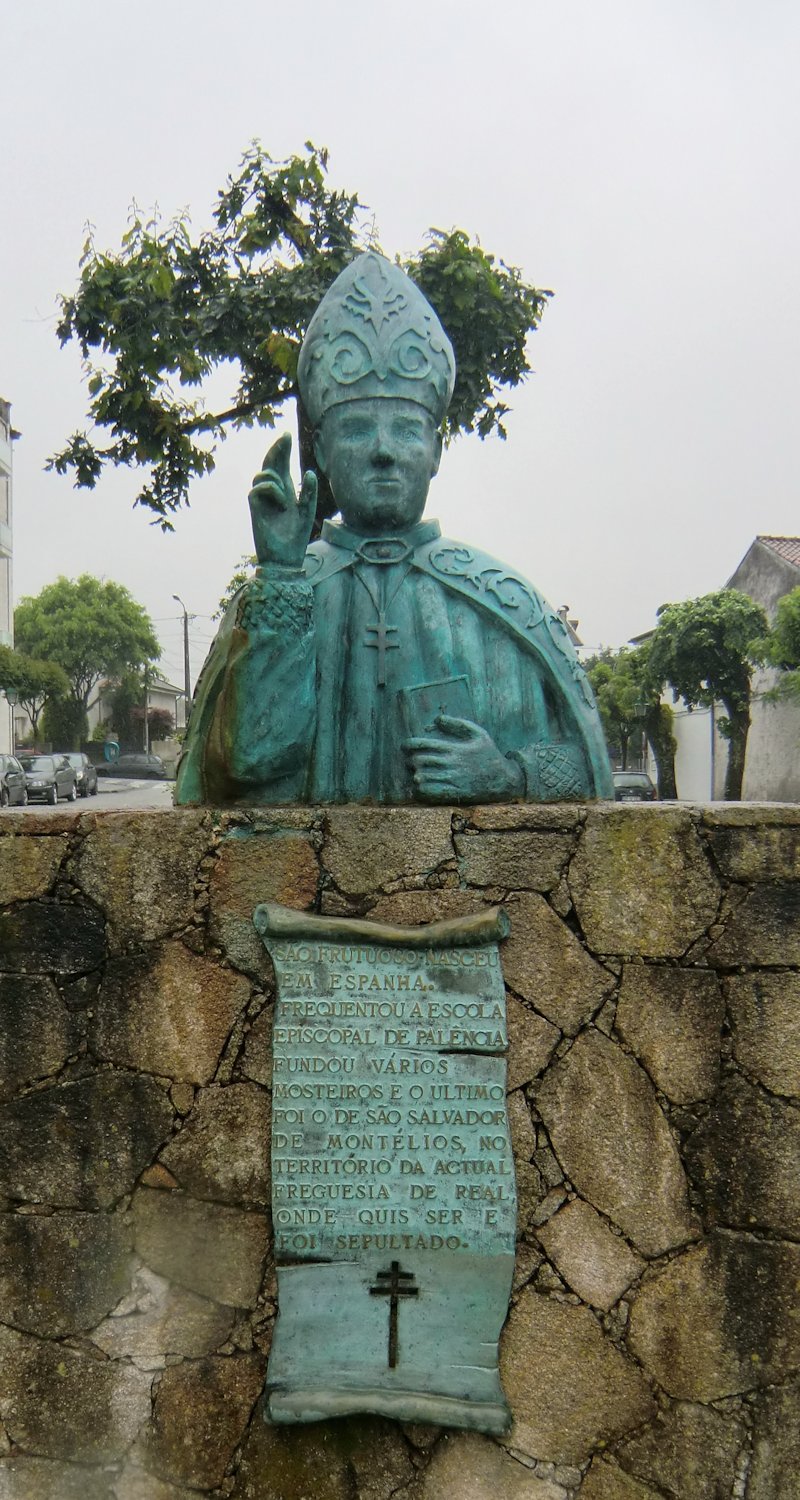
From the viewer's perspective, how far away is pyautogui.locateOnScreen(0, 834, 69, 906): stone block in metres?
2.50

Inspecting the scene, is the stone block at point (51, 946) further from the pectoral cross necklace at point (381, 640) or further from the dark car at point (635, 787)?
the dark car at point (635, 787)

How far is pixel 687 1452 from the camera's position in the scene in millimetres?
2375

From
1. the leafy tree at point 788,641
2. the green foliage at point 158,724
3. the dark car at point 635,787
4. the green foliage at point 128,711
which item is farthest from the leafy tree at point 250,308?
the green foliage at point 158,724

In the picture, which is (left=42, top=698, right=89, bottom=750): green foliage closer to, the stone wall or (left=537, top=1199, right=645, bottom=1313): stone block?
the stone wall

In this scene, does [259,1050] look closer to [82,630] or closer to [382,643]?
[382,643]

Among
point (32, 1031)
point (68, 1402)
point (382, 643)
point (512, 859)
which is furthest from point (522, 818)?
point (68, 1402)

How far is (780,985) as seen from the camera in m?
2.45

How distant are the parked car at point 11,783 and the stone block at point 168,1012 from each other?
1840 centimetres

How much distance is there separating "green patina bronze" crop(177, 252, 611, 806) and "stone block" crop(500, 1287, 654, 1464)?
1181mm

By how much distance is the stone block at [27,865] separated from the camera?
250cm

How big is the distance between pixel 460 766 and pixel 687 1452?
158cm

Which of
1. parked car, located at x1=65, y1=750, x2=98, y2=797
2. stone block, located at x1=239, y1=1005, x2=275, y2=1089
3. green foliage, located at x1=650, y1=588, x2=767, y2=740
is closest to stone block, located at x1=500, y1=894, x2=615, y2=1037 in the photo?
stone block, located at x1=239, y1=1005, x2=275, y2=1089

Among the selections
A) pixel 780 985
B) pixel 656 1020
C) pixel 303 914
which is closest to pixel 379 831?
pixel 303 914

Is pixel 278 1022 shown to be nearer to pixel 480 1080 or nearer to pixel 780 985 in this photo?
pixel 480 1080
